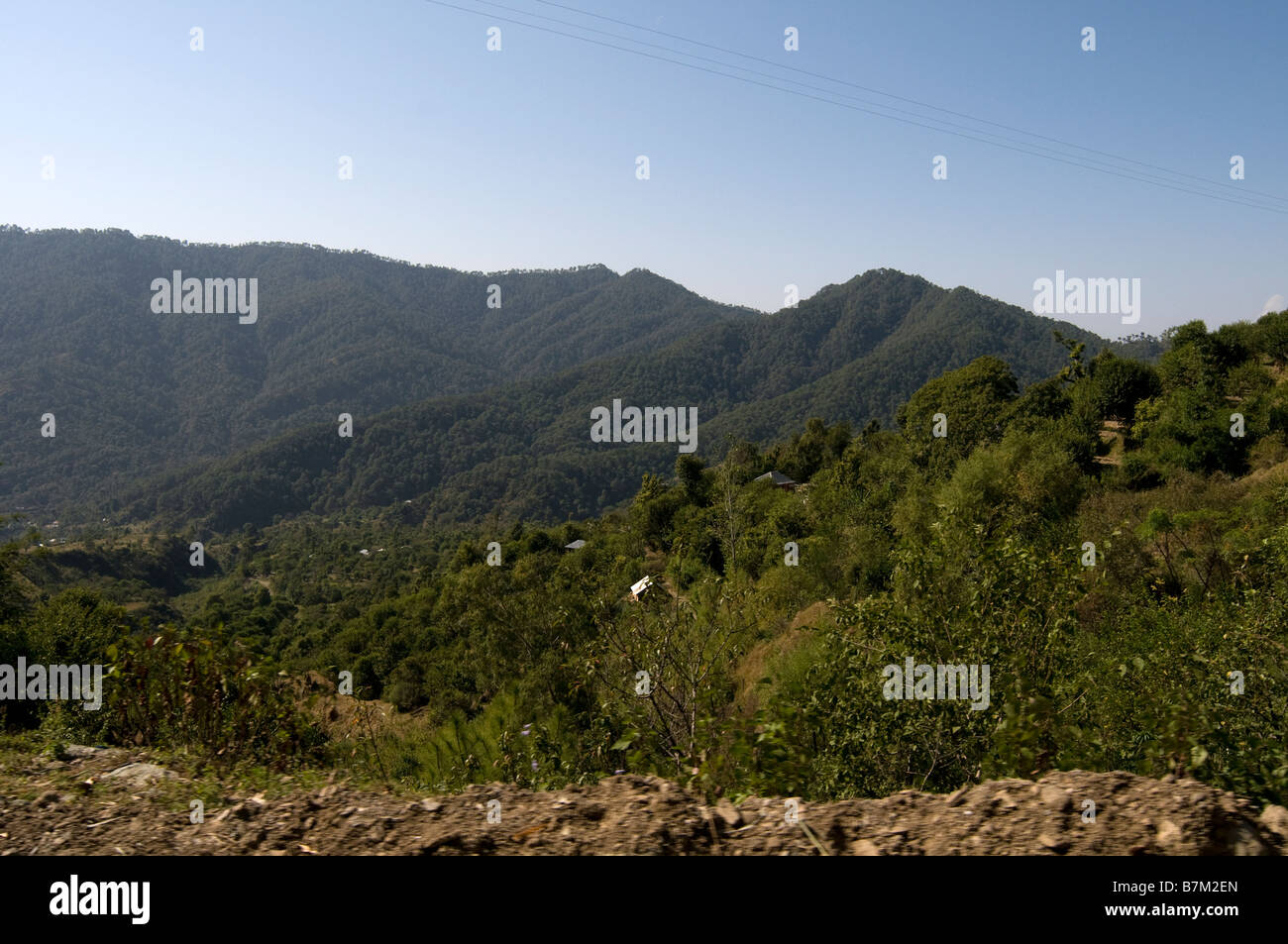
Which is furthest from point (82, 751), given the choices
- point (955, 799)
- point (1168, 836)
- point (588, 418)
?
point (588, 418)

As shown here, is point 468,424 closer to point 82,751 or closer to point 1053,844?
point 82,751

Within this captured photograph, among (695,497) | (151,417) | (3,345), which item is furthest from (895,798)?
(3,345)

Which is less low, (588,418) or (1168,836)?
(588,418)

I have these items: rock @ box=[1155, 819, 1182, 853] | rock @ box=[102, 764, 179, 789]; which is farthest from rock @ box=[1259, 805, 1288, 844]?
rock @ box=[102, 764, 179, 789]

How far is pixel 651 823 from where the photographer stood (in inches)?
128

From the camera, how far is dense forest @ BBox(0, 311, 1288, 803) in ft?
16.4

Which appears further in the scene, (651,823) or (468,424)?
(468,424)

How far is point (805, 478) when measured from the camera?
57.0 metres

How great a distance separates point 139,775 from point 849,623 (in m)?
5.22

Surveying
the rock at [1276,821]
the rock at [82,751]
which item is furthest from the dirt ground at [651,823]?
the rock at [82,751]

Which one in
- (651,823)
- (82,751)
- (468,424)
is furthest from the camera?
(468,424)

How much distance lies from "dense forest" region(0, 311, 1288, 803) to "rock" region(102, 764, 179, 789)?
530mm

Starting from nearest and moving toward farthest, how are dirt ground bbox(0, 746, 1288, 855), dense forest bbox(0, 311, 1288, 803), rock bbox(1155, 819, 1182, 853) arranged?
rock bbox(1155, 819, 1182, 853)
dirt ground bbox(0, 746, 1288, 855)
dense forest bbox(0, 311, 1288, 803)

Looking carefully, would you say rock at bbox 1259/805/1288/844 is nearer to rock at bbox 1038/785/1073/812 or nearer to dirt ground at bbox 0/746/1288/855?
dirt ground at bbox 0/746/1288/855
